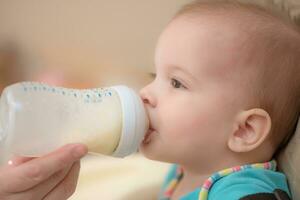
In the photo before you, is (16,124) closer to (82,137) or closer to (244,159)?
(82,137)

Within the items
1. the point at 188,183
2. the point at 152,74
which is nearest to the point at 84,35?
the point at 152,74

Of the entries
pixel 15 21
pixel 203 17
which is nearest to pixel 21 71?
pixel 15 21

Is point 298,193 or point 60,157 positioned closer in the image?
point 60,157

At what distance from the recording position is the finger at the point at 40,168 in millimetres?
641

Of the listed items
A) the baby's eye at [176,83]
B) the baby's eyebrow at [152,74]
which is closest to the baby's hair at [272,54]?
the baby's eye at [176,83]

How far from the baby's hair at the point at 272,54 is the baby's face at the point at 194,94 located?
0.09 feet

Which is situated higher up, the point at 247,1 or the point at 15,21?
the point at 247,1

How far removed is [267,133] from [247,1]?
24 centimetres

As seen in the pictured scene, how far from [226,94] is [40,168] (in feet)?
1.00

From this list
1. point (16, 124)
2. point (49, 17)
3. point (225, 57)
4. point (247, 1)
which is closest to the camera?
point (16, 124)

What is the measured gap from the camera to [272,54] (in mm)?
745

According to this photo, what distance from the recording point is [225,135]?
2.51ft

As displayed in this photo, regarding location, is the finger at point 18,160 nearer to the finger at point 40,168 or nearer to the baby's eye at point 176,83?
the finger at point 40,168

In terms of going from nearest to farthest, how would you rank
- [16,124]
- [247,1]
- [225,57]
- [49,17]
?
[16,124], [225,57], [247,1], [49,17]
